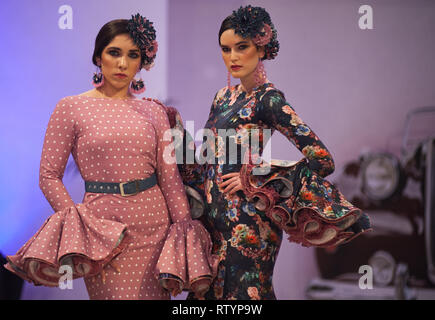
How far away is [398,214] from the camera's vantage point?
4461 millimetres

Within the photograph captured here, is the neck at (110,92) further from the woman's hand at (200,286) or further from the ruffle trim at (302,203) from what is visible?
the woman's hand at (200,286)

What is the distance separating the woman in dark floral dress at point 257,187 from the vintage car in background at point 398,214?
1.70 metres

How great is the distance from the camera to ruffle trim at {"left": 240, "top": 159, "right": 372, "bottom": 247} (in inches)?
109

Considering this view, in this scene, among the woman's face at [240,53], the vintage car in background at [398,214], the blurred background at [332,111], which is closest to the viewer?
the woman's face at [240,53]

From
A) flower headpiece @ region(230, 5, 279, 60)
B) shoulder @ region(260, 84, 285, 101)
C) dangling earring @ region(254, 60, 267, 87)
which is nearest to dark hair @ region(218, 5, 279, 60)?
flower headpiece @ region(230, 5, 279, 60)

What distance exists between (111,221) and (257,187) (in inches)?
29.1

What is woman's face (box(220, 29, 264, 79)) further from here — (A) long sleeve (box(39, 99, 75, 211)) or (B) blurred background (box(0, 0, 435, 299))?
(B) blurred background (box(0, 0, 435, 299))

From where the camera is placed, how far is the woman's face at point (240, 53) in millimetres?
2945

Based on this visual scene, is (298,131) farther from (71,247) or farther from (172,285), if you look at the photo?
(71,247)

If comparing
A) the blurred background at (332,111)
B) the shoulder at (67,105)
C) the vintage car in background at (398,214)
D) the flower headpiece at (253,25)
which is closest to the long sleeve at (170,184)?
the shoulder at (67,105)

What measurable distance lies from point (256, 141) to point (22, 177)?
1.96 metres

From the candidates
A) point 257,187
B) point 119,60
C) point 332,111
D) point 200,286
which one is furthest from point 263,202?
point 332,111
